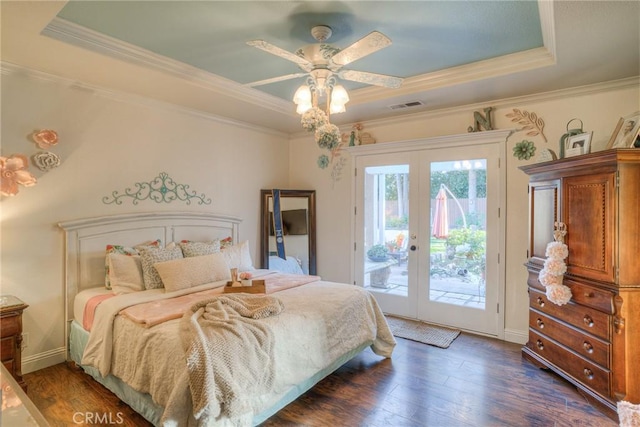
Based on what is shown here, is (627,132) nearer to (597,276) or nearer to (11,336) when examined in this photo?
(597,276)

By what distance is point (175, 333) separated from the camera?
2000 mm

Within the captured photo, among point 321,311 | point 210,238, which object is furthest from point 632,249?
point 210,238

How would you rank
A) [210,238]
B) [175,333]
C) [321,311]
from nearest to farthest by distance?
[175,333]
[321,311]
[210,238]

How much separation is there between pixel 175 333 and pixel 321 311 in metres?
1.04

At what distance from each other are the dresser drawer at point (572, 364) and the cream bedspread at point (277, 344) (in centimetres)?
130

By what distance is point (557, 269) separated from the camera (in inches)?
104

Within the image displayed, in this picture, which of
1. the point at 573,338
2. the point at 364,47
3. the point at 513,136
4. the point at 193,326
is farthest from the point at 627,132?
the point at 193,326

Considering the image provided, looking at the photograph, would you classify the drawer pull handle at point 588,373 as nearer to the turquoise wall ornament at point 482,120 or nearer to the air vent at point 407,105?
the turquoise wall ornament at point 482,120

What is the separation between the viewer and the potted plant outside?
14.4 feet

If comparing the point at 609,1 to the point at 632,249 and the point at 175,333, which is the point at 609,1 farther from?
the point at 175,333

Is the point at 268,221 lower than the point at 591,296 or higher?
higher

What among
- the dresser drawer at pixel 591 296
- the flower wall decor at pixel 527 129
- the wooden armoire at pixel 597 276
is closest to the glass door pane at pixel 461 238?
the flower wall decor at pixel 527 129

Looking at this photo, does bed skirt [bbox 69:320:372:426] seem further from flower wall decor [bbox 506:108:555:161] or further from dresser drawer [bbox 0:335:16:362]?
flower wall decor [bbox 506:108:555:161]

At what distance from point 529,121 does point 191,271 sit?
11.8ft
